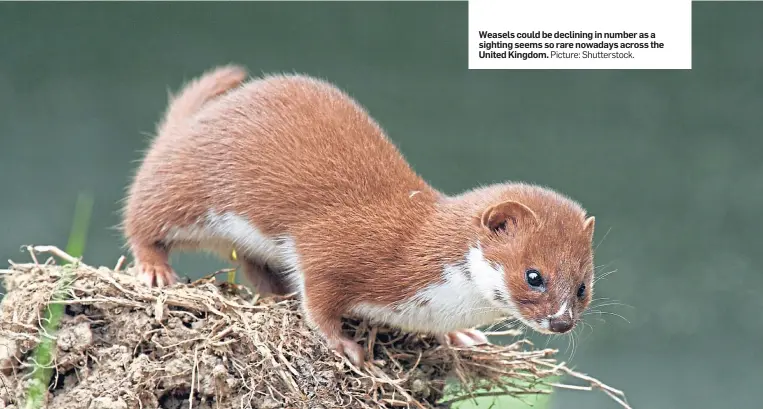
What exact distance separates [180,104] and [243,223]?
2.78 ft

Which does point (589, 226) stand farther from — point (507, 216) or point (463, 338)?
point (463, 338)

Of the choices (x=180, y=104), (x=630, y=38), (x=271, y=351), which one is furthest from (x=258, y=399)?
(x=630, y=38)

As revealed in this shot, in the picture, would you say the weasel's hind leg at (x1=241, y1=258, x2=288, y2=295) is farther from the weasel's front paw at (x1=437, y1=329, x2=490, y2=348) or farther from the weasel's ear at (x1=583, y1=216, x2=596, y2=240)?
the weasel's ear at (x1=583, y1=216, x2=596, y2=240)

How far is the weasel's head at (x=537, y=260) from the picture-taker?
126 inches

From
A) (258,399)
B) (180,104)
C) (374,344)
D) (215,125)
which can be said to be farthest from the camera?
(180,104)

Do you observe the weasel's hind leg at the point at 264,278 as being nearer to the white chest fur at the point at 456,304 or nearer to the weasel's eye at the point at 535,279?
the white chest fur at the point at 456,304

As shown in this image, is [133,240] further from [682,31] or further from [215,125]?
[682,31]

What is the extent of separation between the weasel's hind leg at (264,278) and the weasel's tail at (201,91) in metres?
0.67

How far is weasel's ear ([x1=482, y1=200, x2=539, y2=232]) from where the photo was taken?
3297 millimetres

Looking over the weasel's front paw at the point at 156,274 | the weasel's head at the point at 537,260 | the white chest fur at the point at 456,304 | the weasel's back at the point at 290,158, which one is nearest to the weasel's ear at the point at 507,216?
the weasel's head at the point at 537,260

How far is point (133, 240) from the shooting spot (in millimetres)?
3998

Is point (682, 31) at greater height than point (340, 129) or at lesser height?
greater

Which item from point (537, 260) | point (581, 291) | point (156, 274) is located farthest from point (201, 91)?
point (581, 291)
